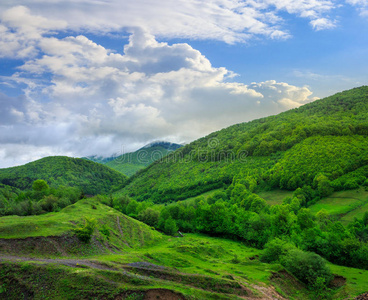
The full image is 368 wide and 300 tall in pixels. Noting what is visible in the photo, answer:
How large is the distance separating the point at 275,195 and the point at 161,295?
125453 mm

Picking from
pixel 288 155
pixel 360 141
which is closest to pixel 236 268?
pixel 288 155

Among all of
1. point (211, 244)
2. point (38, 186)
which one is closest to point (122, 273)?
point (211, 244)

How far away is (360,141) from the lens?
146000 mm

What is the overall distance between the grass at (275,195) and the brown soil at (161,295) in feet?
371

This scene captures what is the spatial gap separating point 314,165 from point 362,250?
306 feet

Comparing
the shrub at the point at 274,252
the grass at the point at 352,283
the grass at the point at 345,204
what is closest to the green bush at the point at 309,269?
the grass at the point at 352,283

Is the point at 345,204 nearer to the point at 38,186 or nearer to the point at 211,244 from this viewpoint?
the point at 211,244

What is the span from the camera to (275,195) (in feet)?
453

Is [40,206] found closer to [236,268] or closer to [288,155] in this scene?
[236,268]

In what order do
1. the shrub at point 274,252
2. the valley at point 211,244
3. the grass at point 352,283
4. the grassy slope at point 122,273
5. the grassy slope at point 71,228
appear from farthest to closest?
the shrub at point 274,252
the grassy slope at point 71,228
the grass at point 352,283
the valley at point 211,244
the grassy slope at point 122,273

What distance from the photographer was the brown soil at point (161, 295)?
2612 cm

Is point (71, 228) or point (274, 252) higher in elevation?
point (71, 228)

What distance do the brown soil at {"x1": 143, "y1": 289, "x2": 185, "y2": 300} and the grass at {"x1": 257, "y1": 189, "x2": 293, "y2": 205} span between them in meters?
113

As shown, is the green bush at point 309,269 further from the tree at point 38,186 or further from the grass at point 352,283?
the tree at point 38,186
